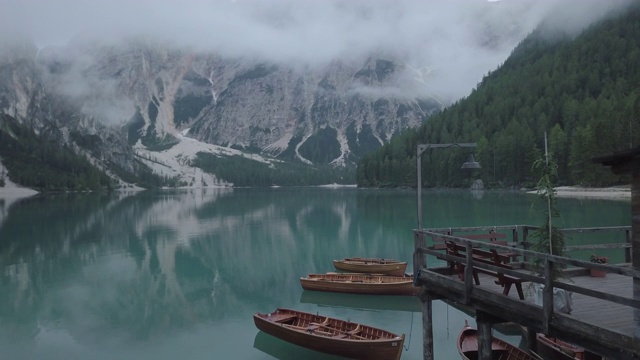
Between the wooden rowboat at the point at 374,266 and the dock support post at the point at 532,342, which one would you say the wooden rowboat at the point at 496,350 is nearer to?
the dock support post at the point at 532,342

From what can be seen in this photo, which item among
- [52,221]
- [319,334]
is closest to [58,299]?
[319,334]

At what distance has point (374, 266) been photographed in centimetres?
4053

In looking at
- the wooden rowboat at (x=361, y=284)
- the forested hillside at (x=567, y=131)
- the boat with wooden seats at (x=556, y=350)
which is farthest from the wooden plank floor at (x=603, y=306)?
the forested hillside at (x=567, y=131)

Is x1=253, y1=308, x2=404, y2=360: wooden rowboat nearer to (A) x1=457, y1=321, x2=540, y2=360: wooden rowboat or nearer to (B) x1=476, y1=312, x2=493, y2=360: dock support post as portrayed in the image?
(A) x1=457, y1=321, x2=540, y2=360: wooden rowboat

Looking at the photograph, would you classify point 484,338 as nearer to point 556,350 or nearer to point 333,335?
point 556,350

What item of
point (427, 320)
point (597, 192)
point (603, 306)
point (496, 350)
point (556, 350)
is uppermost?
point (597, 192)

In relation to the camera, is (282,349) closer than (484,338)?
No

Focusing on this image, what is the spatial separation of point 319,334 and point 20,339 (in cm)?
1879

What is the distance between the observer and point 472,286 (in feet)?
48.6

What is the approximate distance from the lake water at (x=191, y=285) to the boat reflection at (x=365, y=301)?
0.08m

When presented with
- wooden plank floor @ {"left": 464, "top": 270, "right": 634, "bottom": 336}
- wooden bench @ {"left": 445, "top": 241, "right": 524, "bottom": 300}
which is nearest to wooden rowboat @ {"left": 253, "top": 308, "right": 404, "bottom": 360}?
wooden plank floor @ {"left": 464, "top": 270, "right": 634, "bottom": 336}

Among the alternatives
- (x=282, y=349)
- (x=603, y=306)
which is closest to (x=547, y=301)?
(x=603, y=306)

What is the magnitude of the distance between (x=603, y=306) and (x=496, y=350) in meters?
5.40

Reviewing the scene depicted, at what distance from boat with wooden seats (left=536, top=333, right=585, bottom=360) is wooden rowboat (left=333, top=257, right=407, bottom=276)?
21.2 m
